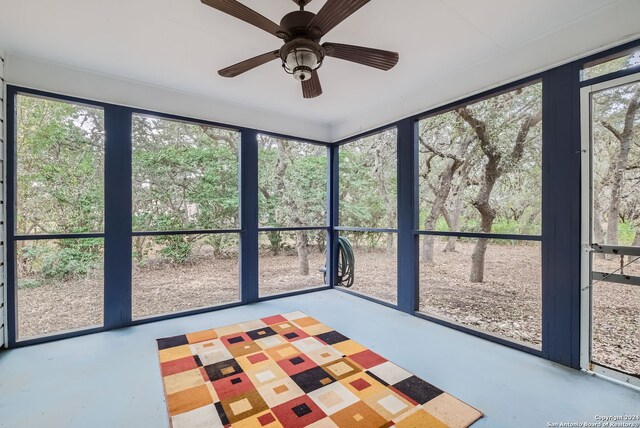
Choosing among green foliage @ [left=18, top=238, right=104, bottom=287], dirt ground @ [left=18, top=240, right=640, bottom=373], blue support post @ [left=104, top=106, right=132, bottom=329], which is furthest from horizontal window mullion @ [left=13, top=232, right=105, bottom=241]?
dirt ground @ [left=18, top=240, right=640, bottom=373]

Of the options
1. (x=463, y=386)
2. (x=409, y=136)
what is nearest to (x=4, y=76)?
(x=409, y=136)

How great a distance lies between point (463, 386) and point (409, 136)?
2753mm

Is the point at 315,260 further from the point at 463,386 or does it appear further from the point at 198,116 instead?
the point at 463,386

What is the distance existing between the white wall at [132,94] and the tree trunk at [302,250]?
2338 mm

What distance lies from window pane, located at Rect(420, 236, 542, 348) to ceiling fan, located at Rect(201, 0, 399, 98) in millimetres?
2912

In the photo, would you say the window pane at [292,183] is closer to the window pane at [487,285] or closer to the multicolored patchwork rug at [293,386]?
the window pane at [487,285]

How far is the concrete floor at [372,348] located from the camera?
1.80m

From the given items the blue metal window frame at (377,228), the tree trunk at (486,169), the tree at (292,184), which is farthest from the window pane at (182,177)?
the tree trunk at (486,169)

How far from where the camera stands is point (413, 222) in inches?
143

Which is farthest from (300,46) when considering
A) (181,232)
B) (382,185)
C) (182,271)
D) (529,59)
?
(182,271)

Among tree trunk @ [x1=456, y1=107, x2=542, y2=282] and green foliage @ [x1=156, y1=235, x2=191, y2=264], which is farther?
green foliage @ [x1=156, y1=235, x2=191, y2=264]

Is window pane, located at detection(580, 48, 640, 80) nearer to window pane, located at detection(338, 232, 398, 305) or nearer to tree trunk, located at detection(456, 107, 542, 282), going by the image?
tree trunk, located at detection(456, 107, 542, 282)

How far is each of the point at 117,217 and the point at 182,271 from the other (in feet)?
6.98

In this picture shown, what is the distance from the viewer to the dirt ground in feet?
8.18
